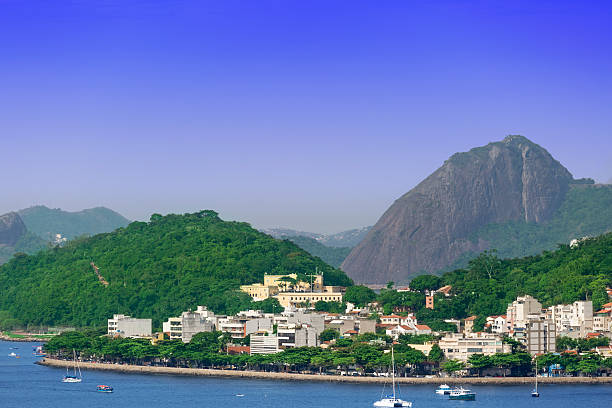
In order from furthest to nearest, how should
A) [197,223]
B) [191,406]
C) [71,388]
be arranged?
[197,223], [71,388], [191,406]

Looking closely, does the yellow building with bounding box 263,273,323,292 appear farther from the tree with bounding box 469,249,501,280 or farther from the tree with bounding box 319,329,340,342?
the tree with bounding box 319,329,340,342

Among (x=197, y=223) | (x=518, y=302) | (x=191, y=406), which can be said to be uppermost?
(x=197, y=223)

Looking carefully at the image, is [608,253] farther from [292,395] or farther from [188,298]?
[292,395]

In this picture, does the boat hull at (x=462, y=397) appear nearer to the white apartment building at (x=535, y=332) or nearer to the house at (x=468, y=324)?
the white apartment building at (x=535, y=332)

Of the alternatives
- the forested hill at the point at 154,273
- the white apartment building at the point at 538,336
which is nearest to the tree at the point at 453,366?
the white apartment building at the point at 538,336

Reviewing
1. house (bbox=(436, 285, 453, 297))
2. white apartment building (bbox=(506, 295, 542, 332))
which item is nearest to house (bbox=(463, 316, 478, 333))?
white apartment building (bbox=(506, 295, 542, 332))

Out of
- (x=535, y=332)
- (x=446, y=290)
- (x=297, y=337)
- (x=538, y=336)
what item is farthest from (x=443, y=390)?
(x=446, y=290)

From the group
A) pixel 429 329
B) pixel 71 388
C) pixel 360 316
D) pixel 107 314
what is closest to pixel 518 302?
pixel 429 329
